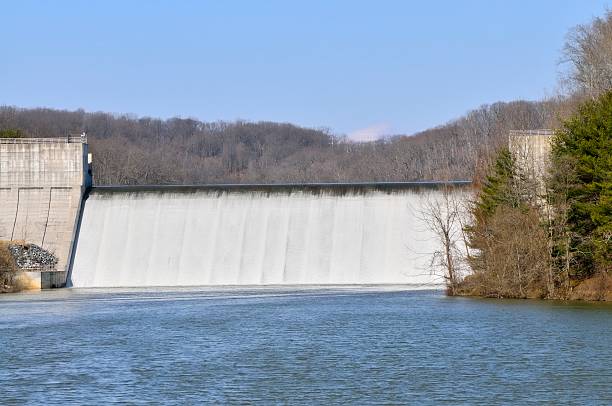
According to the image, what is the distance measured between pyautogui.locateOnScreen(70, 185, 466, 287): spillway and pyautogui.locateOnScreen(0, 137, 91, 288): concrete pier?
1268 mm

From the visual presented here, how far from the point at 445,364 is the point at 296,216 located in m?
26.3

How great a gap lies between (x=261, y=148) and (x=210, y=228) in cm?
8702

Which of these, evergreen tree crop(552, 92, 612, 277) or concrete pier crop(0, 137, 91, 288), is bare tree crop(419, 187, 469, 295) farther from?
concrete pier crop(0, 137, 91, 288)

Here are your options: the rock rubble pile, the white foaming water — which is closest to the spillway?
the white foaming water

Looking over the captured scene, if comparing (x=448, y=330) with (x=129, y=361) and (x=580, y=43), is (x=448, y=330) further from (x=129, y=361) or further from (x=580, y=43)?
(x=580, y=43)

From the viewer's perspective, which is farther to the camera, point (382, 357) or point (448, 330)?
point (448, 330)

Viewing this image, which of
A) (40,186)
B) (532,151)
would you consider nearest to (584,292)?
(532,151)

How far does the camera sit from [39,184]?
52.9m

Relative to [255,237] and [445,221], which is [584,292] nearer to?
[445,221]

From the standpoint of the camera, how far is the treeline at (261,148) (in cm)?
9256

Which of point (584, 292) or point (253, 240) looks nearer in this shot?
point (584, 292)

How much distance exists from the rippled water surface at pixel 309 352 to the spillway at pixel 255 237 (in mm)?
9343

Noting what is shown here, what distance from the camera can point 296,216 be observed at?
49.6m

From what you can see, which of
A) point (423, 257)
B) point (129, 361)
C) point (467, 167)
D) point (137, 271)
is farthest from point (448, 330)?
point (467, 167)
